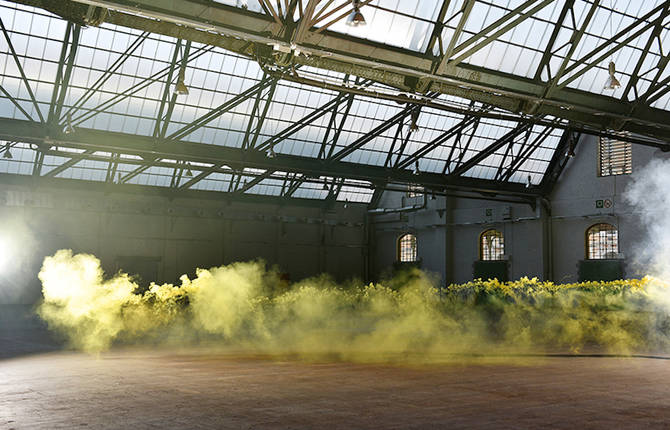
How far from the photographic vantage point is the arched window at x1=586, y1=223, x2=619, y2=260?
3256 centimetres

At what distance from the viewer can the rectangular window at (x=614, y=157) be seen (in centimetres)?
3219

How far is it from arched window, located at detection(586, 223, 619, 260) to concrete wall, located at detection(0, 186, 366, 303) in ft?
49.7

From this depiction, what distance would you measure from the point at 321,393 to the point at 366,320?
17.1 metres

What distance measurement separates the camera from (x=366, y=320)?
28.5m

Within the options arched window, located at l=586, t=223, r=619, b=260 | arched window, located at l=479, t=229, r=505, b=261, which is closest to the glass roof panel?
arched window, located at l=479, t=229, r=505, b=261

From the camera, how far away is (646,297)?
2231 centimetres

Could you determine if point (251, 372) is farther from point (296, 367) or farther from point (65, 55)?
point (65, 55)

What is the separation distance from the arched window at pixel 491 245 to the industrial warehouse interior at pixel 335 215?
189 millimetres

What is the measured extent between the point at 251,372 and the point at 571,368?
709 cm

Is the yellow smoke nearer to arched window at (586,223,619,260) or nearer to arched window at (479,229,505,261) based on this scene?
arched window at (586,223,619,260)

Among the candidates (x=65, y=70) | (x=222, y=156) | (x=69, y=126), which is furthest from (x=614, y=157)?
(x=65, y=70)

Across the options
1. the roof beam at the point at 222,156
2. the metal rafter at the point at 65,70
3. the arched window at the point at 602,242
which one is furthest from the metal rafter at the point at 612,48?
the metal rafter at the point at 65,70

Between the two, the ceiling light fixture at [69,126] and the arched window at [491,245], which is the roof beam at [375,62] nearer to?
the ceiling light fixture at [69,126]

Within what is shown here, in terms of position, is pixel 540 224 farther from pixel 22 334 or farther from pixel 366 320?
pixel 22 334
